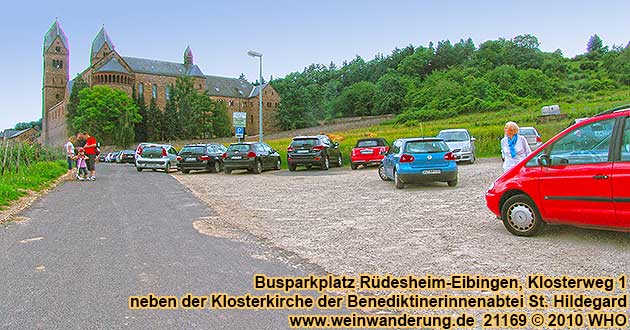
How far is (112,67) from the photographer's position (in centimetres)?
9706

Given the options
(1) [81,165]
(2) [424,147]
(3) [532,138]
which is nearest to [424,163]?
(2) [424,147]

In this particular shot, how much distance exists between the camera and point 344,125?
81062 mm

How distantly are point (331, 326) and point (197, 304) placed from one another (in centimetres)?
134

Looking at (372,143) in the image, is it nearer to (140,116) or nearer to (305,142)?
(305,142)

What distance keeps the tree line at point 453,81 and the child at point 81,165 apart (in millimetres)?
60570

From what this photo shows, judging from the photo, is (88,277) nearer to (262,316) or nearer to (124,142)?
(262,316)

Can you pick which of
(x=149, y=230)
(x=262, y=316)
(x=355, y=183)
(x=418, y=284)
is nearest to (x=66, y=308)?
(x=262, y=316)

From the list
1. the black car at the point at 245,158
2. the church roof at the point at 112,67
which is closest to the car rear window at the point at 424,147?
the black car at the point at 245,158

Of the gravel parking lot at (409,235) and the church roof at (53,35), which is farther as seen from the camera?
the church roof at (53,35)

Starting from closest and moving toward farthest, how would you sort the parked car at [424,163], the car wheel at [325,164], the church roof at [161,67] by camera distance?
the parked car at [424,163], the car wheel at [325,164], the church roof at [161,67]

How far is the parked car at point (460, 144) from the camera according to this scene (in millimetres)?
23062

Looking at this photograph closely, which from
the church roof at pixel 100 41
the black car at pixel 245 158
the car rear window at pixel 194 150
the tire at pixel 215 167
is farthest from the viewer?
the church roof at pixel 100 41

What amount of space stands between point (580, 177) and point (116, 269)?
6.06 meters

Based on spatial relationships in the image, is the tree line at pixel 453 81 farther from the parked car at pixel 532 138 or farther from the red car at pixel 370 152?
the red car at pixel 370 152
